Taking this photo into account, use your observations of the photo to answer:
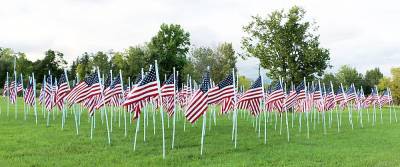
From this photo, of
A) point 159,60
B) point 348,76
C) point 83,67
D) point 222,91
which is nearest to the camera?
point 222,91

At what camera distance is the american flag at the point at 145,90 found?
675 inches

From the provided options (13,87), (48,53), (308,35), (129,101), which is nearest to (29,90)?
(13,87)

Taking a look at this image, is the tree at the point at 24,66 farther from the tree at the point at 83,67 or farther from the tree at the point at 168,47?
the tree at the point at 168,47

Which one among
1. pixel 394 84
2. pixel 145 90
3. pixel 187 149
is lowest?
pixel 187 149

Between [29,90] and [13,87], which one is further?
[13,87]

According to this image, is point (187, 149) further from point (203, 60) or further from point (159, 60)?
point (203, 60)

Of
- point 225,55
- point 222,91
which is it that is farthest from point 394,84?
point 222,91

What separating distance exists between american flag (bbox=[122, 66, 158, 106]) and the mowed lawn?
2108 millimetres

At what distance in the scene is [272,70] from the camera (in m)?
56.5

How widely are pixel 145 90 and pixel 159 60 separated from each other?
67.5 metres

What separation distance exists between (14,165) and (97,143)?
519cm

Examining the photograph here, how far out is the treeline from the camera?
85.8 m

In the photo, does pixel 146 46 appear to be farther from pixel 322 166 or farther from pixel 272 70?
pixel 322 166

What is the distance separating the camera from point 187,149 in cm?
1934
